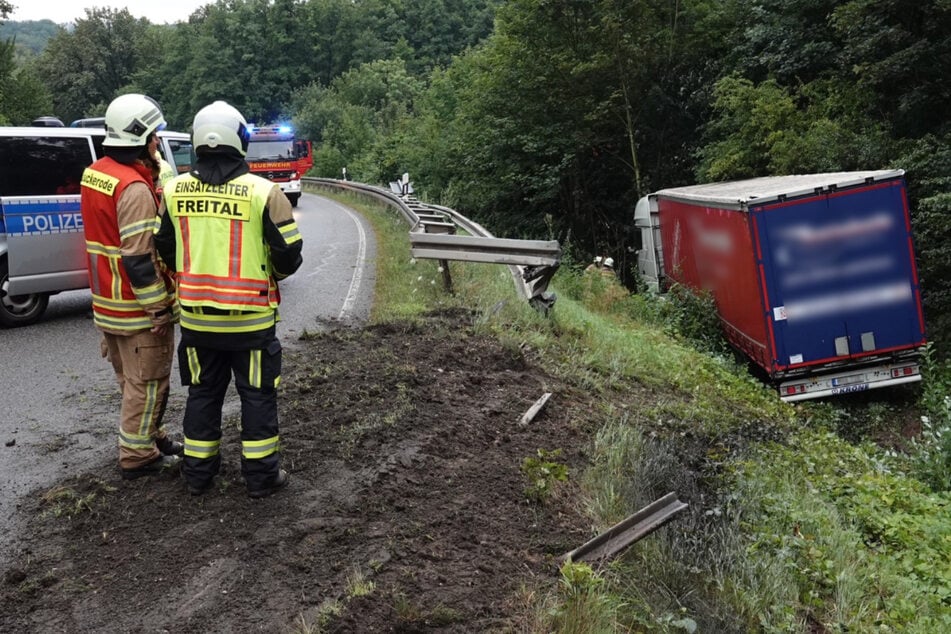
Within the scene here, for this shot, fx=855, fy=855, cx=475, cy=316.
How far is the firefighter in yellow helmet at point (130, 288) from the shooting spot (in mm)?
4684

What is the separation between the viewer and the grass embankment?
13.4 feet

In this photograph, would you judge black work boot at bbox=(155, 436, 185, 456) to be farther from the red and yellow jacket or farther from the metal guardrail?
the metal guardrail

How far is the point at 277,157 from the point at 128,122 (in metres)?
21.0

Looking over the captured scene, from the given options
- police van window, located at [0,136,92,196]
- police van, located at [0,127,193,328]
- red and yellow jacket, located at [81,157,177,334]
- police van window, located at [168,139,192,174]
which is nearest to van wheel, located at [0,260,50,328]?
police van, located at [0,127,193,328]

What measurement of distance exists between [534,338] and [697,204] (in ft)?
21.9

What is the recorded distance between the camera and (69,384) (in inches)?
275

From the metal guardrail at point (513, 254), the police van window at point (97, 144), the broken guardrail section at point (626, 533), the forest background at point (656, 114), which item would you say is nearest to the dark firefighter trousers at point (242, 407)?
the broken guardrail section at point (626, 533)

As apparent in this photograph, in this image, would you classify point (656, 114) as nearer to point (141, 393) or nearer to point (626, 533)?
point (141, 393)

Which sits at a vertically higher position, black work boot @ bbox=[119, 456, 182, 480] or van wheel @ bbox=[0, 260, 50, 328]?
van wheel @ bbox=[0, 260, 50, 328]

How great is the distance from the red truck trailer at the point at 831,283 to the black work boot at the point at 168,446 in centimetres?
812

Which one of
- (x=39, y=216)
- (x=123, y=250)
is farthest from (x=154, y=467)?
(x=39, y=216)

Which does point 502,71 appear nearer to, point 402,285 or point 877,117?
point 877,117

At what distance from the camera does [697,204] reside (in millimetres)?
13789

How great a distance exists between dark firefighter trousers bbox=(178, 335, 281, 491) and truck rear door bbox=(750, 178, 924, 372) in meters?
8.16
